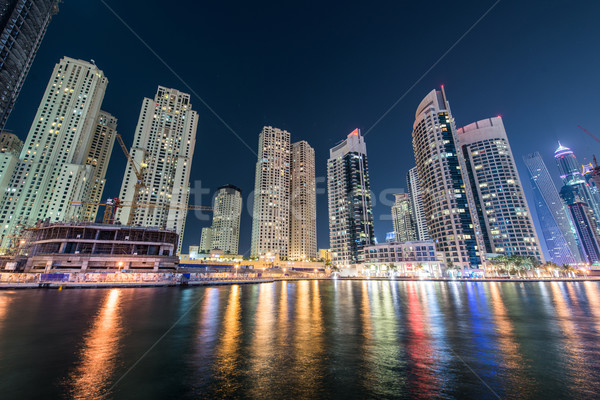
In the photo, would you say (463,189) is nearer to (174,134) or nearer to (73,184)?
(174,134)

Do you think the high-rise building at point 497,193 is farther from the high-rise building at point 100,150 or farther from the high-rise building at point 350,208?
the high-rise building at point 100,150

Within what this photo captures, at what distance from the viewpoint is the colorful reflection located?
7906 millimetres

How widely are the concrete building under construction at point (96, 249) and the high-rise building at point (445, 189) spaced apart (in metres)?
131

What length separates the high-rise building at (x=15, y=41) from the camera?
241ft

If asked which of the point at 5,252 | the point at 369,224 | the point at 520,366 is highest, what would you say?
the point at 369,224

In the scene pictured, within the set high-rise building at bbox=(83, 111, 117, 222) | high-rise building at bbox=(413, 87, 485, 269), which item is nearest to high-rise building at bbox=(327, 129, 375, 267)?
high-rise building at bbox=(413, 87, 485, 269)

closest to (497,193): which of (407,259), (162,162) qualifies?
(407,259)

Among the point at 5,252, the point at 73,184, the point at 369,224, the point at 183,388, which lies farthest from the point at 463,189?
the point at 5,252

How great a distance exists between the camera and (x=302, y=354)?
11.7m

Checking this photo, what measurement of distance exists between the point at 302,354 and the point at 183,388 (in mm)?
5525

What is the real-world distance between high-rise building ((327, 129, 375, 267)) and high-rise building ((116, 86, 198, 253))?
105927mm

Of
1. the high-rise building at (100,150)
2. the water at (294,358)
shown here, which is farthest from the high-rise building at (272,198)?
the water at (294,358)

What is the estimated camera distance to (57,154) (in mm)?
125875

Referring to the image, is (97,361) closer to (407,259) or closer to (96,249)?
(96,249)
